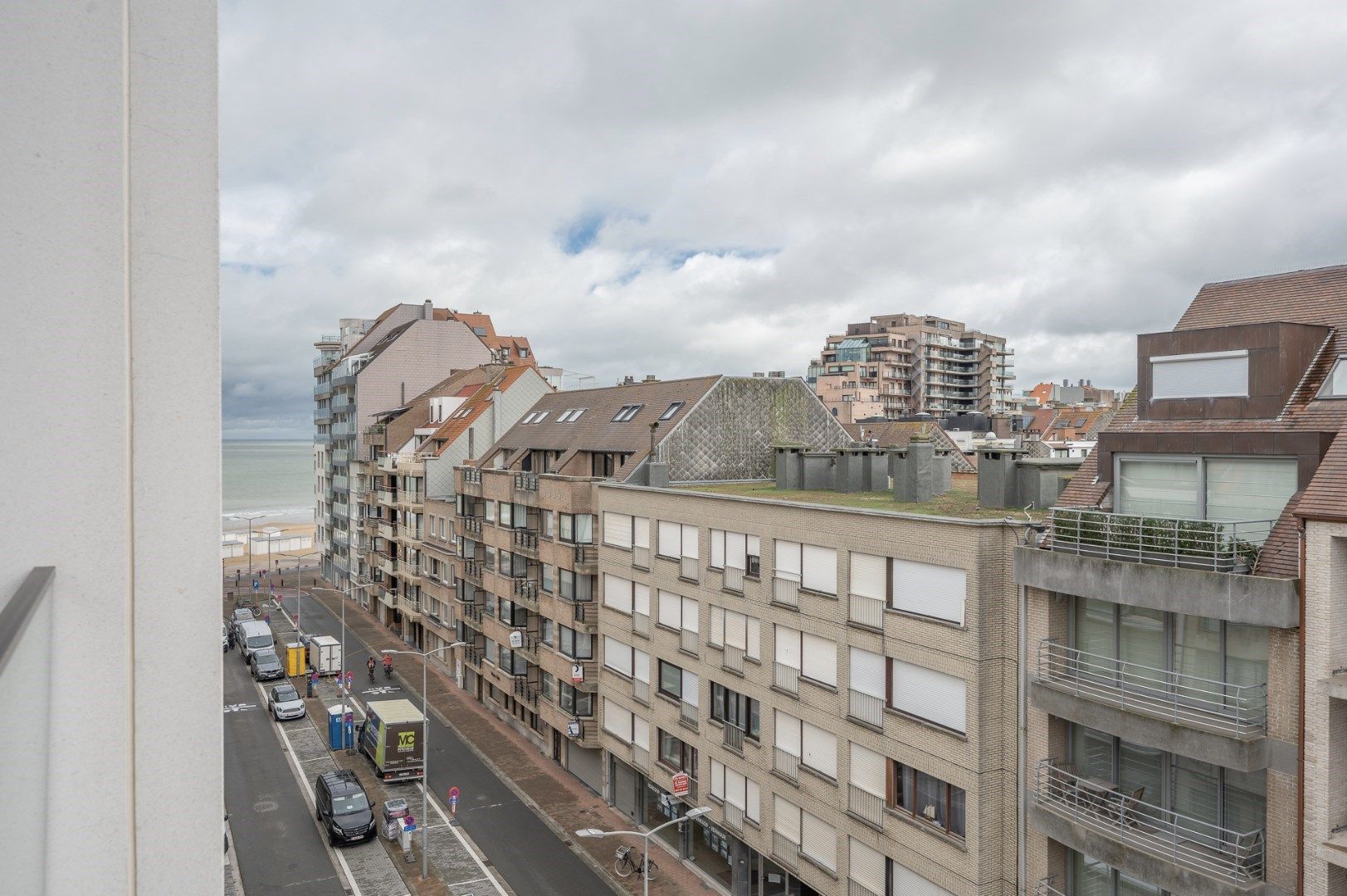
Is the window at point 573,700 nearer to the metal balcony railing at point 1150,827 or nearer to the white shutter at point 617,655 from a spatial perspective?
the white shutter at point 617,655

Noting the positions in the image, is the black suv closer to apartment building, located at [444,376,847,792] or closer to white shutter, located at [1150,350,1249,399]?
apartment building, located at [444,376,847,792]

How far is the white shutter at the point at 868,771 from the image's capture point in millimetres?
26844

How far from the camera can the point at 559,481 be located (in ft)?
149

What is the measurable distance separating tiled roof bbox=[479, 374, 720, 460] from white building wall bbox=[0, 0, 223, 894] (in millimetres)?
40686

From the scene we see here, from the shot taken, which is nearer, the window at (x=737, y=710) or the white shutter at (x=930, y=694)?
the white shutter at (x=930, y=694)

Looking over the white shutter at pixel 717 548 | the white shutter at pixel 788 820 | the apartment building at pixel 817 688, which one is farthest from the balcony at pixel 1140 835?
the white shutter at pixel 717 548

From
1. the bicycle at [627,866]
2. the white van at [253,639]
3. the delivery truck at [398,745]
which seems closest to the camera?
Result: the bicycle at [627,866]

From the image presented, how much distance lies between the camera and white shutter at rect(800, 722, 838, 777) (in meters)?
28.6

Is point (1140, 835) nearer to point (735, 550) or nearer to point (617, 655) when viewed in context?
point (735, 550)

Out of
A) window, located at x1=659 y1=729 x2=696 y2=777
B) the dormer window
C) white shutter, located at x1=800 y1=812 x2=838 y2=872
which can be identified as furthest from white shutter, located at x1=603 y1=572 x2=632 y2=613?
the dormer window

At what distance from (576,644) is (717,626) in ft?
39.5

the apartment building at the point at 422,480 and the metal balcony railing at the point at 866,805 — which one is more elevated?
the apartment building at the point at 422,480

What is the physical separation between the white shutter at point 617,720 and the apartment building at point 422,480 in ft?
74.3

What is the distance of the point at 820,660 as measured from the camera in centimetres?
2916
